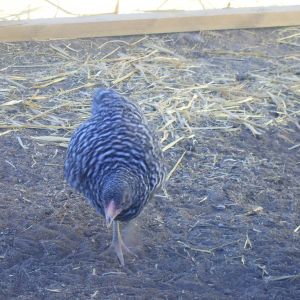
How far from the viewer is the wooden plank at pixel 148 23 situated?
693 centimetres

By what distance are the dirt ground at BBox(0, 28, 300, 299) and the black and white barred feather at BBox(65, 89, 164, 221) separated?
0.41 m

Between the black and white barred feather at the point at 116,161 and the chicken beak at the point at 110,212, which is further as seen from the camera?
the black and white barred feather at the point at 116,161

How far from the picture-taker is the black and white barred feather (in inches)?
148

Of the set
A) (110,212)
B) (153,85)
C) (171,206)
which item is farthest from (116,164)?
(153,85)

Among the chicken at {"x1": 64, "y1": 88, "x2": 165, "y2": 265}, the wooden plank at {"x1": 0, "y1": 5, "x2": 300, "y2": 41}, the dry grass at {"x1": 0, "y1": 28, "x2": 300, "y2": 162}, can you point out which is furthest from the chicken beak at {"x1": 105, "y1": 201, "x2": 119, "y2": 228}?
the wooden plank at {"x1": 0, "y1": 5, "x2": 300, "y2": 41}

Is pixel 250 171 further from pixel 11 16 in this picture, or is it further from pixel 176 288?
pixel 11 16

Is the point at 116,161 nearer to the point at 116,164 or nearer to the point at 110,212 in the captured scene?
the point at 116,164

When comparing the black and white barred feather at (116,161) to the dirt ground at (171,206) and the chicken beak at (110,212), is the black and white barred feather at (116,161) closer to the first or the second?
the chicken beak at (110,212)

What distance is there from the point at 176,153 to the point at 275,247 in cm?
130

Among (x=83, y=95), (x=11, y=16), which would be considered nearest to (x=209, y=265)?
(x=83, y=95)

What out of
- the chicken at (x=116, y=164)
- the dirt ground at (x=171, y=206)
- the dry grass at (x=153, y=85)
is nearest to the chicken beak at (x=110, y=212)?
the chicken at (x=116, y=164)

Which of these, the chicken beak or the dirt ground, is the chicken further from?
the dirt ground

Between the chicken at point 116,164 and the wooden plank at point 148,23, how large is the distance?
9.52ft

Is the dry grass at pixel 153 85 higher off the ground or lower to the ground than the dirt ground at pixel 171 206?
lower
